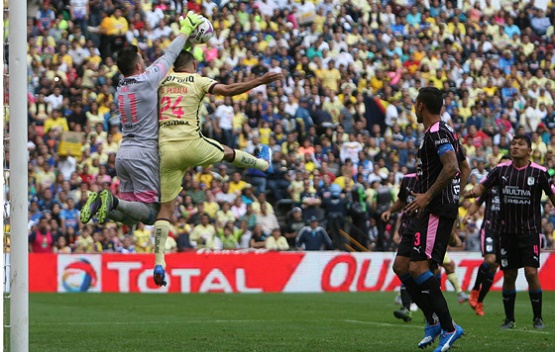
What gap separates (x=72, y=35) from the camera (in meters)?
27.0

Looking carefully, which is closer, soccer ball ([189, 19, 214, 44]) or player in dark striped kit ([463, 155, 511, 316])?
soccer ball ([189, 19, 214, 44])

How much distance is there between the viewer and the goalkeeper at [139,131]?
11.4 meters

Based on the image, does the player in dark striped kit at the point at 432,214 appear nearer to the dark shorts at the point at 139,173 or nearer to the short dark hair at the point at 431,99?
the short dark hair at the point at 431,99

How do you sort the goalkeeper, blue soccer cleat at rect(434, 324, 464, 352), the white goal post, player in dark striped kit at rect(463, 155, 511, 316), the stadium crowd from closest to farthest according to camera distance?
the white goal post → blue soccer cleat at rect(434, 324, 464, 352) → the goalkeeper → player in dark striped kit at rect(463, 155, 511, 316) → the stadium crowd

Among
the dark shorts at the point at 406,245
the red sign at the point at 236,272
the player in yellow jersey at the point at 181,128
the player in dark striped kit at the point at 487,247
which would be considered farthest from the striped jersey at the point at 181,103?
the red sign at the point at 236,272

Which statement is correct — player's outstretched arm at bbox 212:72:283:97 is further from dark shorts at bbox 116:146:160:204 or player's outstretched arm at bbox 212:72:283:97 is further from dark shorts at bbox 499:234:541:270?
dark shorts at bbox 499:234:541:270

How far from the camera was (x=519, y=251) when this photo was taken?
14.8 metres

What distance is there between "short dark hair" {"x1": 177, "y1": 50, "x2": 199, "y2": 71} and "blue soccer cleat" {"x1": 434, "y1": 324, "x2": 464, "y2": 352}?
387cm

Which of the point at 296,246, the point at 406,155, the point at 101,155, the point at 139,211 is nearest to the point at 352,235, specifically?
the point at 296,246

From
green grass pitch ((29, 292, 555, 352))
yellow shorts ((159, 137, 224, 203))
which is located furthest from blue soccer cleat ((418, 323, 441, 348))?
yellow shorts ((159, 137, 224, 203))

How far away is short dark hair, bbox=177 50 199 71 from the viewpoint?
38.7 feet

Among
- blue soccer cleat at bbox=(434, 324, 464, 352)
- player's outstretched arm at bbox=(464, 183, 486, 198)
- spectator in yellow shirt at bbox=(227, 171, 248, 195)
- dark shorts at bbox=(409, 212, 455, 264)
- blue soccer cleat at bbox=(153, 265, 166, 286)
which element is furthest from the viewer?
spectator in yellow shirt at bbox=(227, 171, 248, 195)

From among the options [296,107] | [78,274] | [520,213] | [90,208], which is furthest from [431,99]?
[296,107]

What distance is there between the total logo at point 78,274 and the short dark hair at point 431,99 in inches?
543
